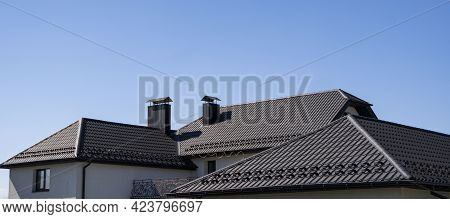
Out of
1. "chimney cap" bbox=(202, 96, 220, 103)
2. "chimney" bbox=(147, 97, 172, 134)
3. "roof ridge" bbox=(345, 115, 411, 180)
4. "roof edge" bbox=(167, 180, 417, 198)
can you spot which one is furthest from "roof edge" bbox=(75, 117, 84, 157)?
"roof ridge" bbox=(345, 115, 411, 180)

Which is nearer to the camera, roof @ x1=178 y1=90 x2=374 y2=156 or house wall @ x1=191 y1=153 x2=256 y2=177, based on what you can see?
roof @ x1=178 y1=90 x2=374 y2=156

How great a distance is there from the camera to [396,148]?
61.6 ft

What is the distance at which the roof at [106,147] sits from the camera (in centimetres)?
3033

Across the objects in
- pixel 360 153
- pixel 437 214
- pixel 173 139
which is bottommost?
pixel 437 214

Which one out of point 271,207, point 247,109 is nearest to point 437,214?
point 271,207

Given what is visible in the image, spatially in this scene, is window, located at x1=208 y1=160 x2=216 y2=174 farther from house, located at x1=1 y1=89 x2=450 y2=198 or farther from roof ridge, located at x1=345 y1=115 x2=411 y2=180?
roof ridge, located at x1=345 y1=115 x2=411 y2=180

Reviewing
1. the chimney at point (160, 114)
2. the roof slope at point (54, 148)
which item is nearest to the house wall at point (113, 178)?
the roof slope at point (54, 148)

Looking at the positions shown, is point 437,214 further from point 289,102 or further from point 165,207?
point 289,102

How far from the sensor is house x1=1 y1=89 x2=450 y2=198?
1691 cm

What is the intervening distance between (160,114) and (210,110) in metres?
2.86

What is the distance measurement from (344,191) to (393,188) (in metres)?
1.29

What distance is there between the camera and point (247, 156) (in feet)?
101

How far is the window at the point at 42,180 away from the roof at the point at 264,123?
670 centimetres

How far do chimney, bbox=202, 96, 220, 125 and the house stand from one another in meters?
0.06
